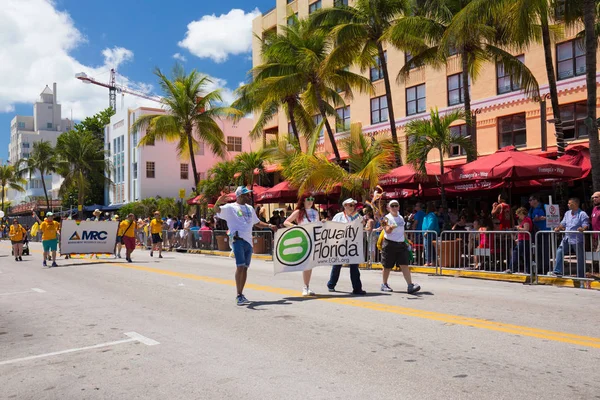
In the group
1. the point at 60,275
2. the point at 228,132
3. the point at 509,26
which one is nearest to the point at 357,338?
the point at 60,275

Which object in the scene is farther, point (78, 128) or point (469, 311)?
point (78, 128)

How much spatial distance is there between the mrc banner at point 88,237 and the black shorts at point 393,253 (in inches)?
552

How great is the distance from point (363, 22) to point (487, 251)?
1324 centimetres

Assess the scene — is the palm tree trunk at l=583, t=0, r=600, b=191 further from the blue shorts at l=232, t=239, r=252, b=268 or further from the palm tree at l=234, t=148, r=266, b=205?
the palm tree at l=234, t=148, r=266, b=205

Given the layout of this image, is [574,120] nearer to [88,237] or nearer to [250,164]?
[250,164]

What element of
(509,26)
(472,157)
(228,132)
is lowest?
(472,157)

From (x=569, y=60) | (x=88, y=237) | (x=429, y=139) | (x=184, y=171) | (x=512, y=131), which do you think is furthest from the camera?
(x=184, y=171)

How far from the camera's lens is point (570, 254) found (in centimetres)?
1162

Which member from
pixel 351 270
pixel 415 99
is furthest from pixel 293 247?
pixel 415 99

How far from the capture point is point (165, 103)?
108 feet

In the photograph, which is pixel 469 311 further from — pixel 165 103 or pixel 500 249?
pixel 165 103

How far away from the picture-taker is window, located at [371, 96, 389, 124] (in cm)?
3472

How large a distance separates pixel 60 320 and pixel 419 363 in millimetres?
5508

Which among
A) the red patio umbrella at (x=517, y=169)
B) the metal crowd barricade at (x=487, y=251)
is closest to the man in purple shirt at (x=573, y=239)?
the metal crowd barricade at (x=487, y=251)
